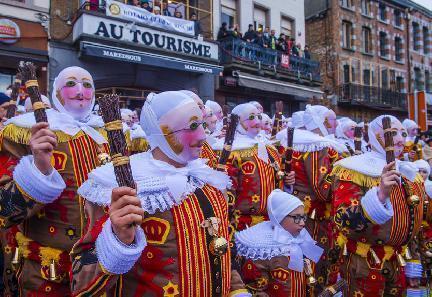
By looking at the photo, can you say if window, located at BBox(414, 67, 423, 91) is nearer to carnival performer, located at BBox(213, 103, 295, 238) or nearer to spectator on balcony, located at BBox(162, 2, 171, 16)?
spectator on balcony, located at BBox(162, 2, 171, 16)

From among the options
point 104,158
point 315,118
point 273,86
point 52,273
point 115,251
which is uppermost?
point 273,86


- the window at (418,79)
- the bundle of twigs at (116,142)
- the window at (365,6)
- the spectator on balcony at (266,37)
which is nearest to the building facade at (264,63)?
the spectator on balcony at (266,37)

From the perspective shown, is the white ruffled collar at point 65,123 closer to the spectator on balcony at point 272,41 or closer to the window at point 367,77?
the spectator on balcony at point 272,41

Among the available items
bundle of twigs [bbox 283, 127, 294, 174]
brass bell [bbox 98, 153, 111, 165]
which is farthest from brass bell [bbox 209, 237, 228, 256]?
bundle of twigs [bbox 283, 127, 294, 174]

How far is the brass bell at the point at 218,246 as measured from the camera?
2182 millimetres

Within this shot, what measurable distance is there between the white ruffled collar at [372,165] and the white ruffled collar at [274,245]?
78 centimetres

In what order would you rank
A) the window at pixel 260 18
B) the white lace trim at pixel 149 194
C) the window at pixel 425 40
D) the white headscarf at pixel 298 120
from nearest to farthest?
the white lace trim at pixel 149 194, the white headscarf at pixel 298 120, the window at pixel 260 18, the window at pixel 425 40

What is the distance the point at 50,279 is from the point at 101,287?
4.92 ft

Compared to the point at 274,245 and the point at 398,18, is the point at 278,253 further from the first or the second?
the point at 398,18

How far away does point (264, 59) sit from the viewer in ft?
60.3

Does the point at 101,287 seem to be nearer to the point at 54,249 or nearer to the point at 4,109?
the point at 54,249

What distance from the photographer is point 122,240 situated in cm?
182

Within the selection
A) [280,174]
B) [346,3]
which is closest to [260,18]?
[346,3]

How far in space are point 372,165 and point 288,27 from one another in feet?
60.8
